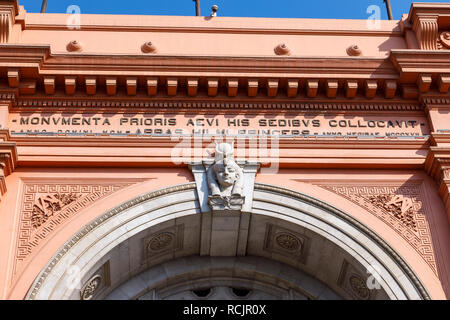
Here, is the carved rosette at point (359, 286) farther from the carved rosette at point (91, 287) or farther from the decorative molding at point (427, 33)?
the decorative molding at point (427, 33)

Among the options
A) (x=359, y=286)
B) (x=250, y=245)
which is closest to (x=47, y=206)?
(x=250, y=245)

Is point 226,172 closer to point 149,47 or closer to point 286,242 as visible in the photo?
point 286,242

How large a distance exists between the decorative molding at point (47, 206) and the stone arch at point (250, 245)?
0.46 meters

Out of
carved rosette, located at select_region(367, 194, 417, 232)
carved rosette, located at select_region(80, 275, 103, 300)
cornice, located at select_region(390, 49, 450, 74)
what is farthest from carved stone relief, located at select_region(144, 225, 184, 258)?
cornice, located at select_region(390, 49, 450, 74)

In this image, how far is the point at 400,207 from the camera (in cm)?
1271

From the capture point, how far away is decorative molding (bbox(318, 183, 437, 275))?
40.5 ft

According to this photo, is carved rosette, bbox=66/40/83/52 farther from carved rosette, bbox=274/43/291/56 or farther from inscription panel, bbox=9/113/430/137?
carved rosette, bbox=274/43/291/56

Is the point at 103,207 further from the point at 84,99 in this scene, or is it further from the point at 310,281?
the point at 310,281

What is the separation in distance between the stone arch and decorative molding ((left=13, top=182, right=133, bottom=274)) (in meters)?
0.46

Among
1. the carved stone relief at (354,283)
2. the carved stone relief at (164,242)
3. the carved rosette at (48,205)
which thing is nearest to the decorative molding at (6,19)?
the carved rosette at (48,205)

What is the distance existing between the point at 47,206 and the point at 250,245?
348cm

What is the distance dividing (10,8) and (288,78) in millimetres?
5122

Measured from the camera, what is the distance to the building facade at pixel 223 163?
40.1ft
